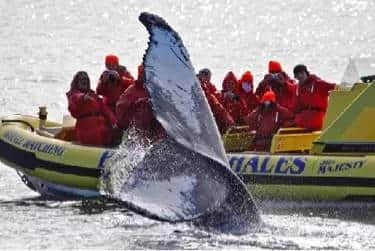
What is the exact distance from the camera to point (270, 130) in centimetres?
1558

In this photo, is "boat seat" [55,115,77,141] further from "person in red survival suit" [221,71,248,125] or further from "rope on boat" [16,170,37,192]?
"person in red survival suit" [221,71,248,125]

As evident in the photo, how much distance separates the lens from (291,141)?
590 inches

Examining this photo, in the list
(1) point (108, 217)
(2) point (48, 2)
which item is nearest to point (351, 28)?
(2) point (48, 2)

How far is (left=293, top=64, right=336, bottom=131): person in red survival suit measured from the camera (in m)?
15.6

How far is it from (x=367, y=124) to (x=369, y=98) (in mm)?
298

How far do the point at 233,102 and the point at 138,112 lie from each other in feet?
4.92

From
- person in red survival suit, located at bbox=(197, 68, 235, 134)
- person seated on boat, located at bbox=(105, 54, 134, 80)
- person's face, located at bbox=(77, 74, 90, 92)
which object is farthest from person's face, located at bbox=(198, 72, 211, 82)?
person's face, located at bbox=(77, 74, 90, 92)

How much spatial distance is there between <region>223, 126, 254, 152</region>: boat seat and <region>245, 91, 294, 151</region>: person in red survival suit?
73 mm

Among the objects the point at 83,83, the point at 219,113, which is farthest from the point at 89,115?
the point at 219,113

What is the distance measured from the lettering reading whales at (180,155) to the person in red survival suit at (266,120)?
3146mm

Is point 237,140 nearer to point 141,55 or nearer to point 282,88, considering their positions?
point 282,88

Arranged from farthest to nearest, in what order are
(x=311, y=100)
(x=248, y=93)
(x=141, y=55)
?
(x=141, y=55)
(x=248, y=93)
(x=311, y=100)

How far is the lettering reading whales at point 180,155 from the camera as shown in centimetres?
1159

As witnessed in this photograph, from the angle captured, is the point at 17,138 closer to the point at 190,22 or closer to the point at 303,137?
the point at 303,137
